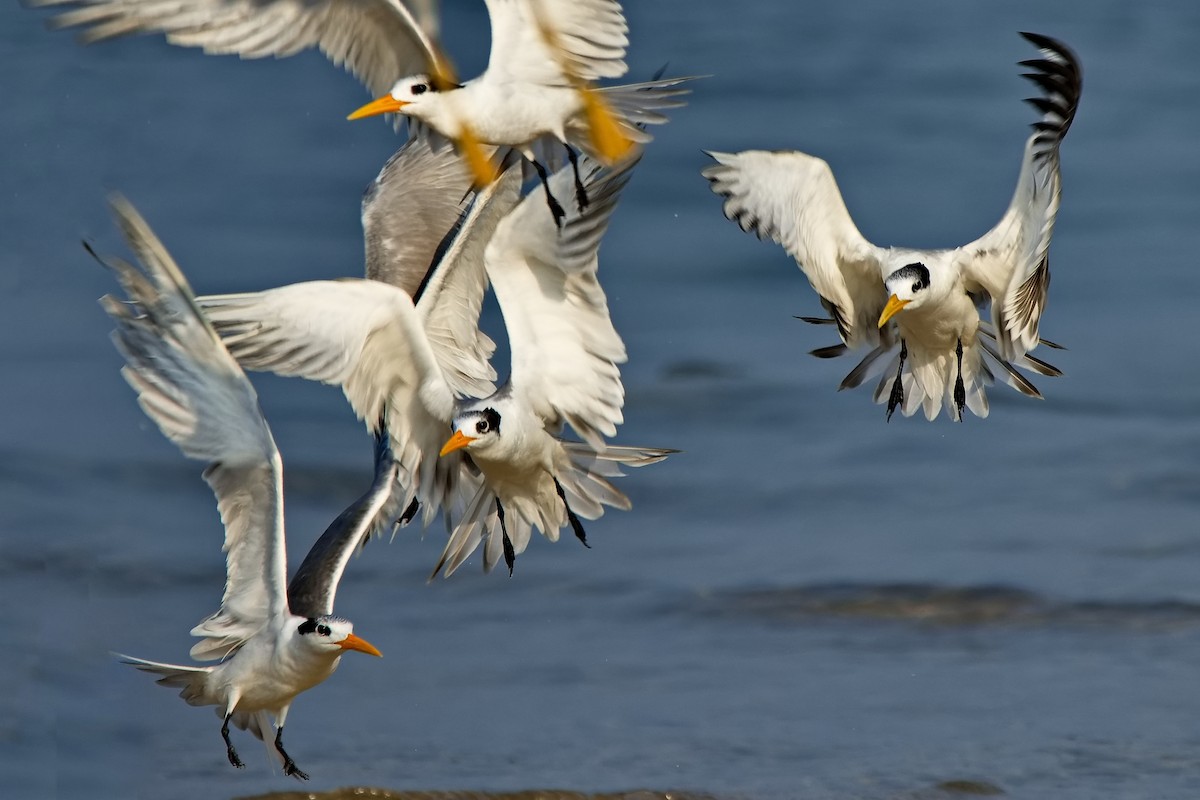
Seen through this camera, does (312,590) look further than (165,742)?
No

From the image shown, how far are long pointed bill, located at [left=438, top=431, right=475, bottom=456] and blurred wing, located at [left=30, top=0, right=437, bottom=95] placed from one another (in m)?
1.26

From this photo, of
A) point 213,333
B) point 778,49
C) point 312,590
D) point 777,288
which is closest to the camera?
point 213,333

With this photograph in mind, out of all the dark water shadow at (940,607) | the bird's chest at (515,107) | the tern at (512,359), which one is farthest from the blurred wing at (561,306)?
the dark water shadow at (940,607)

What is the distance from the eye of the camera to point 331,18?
6.72 metres

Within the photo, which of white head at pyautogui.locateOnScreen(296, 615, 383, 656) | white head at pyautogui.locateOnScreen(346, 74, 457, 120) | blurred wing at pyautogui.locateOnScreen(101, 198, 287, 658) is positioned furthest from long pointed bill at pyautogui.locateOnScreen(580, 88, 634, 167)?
white head at pyautogui.locateOnScreen(296, 615, 383, 656)

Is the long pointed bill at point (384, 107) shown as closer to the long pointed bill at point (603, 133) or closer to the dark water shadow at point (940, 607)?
the long pointed bill at point (603, 133)

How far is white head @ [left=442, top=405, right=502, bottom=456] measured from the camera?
6.41 metres

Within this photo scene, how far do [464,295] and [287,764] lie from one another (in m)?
1.91

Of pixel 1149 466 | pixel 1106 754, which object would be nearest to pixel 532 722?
pixel 1106 754

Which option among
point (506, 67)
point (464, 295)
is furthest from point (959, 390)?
point (506, 67)

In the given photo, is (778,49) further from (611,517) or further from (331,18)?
(331,18)

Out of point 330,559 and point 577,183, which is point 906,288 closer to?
point 577,183

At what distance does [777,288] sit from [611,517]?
11.2ft

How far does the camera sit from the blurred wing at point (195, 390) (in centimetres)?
572
